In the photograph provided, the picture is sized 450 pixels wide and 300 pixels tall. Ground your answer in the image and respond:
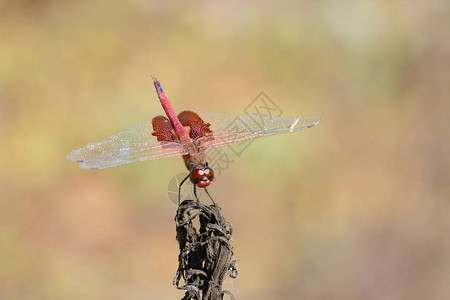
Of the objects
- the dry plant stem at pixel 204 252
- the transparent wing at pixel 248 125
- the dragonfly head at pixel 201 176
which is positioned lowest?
the dry plant stem at pixel 204 252

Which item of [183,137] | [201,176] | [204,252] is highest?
[183,137]

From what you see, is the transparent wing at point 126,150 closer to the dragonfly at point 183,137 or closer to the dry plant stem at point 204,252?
the dragonfly at point 183,137

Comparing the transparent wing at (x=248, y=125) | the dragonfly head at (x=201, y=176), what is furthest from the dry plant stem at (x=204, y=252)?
the transparent wing at (x=248, y=125)

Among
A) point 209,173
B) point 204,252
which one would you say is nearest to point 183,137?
point 209,173

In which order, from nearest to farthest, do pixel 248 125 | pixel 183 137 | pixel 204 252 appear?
pixel 204 252 < pixel 183 137 < pixel 248 125

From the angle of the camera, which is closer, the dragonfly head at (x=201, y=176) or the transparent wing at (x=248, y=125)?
the dragonfly head at (x=201, y=176)

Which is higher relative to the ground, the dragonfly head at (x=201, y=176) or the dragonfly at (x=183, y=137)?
the dragonfly at (x=183, y=137)

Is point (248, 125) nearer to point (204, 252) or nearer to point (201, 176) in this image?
point (201, 176)

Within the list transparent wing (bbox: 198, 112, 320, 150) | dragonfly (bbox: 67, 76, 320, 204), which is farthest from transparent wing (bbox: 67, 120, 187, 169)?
A: transparent wing (bbox: 198, 112, 320, 150)
